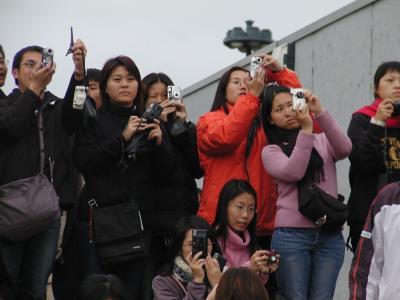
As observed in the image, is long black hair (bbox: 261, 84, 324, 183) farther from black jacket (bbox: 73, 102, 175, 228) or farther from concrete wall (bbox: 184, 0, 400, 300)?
concrete wall (bbox: 184, 0, 400, 300)

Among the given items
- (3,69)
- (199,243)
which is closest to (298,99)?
(199,243)

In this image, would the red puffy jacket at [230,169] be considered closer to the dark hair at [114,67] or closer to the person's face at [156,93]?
the dark hair at [114,67]

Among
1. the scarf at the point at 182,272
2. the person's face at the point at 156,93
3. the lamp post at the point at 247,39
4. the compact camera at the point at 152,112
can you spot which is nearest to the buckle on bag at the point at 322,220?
the scarf at the point at 182,272

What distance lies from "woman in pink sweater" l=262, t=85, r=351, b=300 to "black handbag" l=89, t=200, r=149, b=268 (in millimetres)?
897

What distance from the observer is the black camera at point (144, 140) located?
6816 mm

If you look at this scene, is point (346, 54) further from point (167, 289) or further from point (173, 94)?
point (167, 289)

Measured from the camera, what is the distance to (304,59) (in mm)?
9695

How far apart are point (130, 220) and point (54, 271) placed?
111cm

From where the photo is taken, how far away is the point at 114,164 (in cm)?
691

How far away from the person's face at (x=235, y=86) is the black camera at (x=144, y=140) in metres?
0.66

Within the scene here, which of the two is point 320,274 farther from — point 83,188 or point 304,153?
point 83,188

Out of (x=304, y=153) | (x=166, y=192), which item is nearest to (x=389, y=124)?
(x=304, y=153)

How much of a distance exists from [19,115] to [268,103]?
5.51ft

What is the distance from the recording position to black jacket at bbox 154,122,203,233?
7.19 m
